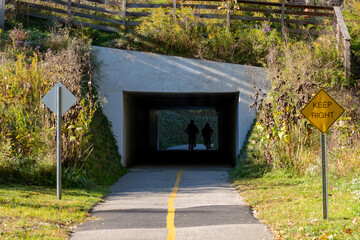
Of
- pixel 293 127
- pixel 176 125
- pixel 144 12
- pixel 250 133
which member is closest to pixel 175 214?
pixel 293 127

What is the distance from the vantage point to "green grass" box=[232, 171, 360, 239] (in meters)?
7.07

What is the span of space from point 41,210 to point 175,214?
7.92 feet

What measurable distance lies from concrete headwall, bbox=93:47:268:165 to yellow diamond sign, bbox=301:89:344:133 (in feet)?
29.6

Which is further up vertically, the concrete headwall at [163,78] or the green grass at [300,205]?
the concrete headwall at [163,78]

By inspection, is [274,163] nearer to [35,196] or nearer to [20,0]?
[35,196]

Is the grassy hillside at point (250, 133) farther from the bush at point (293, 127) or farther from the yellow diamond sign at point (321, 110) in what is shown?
the yellow diamond sign at point (321, 110)

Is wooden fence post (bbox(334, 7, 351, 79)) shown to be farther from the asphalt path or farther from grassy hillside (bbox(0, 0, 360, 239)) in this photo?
the asphalt path

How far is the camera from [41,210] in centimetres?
886

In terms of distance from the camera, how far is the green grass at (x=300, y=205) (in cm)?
707

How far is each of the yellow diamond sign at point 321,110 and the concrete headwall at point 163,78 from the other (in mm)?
9014

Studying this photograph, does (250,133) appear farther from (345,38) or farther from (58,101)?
(58,101)

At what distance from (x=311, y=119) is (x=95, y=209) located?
175 inches

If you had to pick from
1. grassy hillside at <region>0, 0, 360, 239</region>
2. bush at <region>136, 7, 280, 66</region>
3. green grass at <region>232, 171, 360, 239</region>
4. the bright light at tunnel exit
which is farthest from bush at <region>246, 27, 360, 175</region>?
the bright light at tunnel exit

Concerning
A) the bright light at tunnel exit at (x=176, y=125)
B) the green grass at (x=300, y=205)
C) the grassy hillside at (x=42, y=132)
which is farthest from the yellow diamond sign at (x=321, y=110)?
the bright light at tunnel exit at (x=176, y=125)
